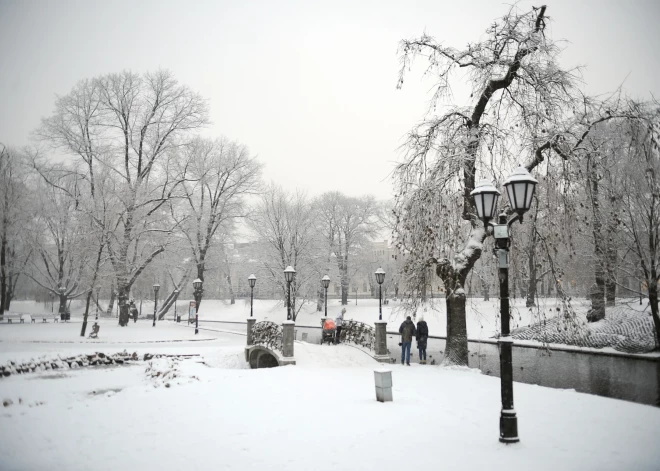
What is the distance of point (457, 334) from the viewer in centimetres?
1499

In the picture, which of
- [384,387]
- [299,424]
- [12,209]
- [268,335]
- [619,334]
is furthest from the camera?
[12,209]

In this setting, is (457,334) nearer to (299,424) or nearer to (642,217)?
(299,424)

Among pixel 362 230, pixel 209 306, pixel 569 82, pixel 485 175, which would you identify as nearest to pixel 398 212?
pixel 485 175

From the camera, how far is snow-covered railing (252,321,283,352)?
17.6 metres

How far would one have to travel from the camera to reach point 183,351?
66.4ft

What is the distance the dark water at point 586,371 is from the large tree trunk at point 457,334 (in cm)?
220

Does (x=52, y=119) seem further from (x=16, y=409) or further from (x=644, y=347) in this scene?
(x=644, y=347)

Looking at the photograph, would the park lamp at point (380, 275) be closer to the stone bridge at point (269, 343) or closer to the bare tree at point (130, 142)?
the stone bridge at point (269, 343)

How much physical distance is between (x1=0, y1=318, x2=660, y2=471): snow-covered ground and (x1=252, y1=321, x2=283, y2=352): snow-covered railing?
3.86 m

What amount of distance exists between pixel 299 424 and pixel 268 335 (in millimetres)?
10792

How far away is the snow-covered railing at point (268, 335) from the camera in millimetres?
17641

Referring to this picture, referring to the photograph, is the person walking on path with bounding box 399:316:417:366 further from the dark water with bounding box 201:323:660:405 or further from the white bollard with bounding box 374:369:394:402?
the white bollard with bounding box 374:369:394:402

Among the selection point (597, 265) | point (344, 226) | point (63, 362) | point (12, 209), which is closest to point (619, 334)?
point (597, 265)

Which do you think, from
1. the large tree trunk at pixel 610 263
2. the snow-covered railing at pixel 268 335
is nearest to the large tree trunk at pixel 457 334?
the large tree trunk at pixel 610 263
